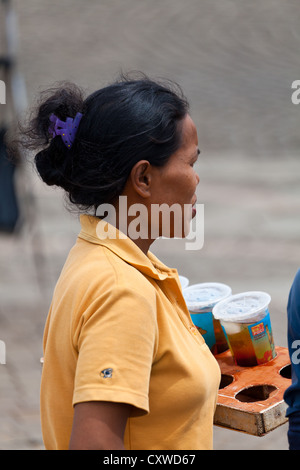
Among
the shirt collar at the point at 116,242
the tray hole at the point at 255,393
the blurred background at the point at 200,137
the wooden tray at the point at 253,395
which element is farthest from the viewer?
the blurred background at the point at 200,137

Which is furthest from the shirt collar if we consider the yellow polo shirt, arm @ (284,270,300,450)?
arm @ (284,270,300,450)

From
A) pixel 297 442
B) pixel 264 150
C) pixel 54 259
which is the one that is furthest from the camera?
pixel 264 150

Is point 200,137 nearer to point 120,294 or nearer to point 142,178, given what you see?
point 142,178

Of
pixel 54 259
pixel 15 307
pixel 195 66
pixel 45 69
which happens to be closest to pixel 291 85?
pixel 195 66

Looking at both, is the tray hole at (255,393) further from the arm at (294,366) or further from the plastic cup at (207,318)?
the plastic cup at (207,318)

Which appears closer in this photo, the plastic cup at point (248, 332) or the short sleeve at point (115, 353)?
the short sleeve at point (115, 353)

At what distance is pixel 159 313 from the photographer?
4.67ft

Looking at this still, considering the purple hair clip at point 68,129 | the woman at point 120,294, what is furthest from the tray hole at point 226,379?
the purple hair clip at point 68,129

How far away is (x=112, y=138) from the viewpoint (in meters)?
1.47

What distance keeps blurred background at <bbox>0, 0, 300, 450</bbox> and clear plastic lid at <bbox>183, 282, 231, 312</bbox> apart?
0.53 m

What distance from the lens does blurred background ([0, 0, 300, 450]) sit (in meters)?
4.32

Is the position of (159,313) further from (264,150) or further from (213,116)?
(213,116)

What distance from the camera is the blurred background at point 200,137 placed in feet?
14.2

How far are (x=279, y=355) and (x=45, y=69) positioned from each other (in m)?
11.3
